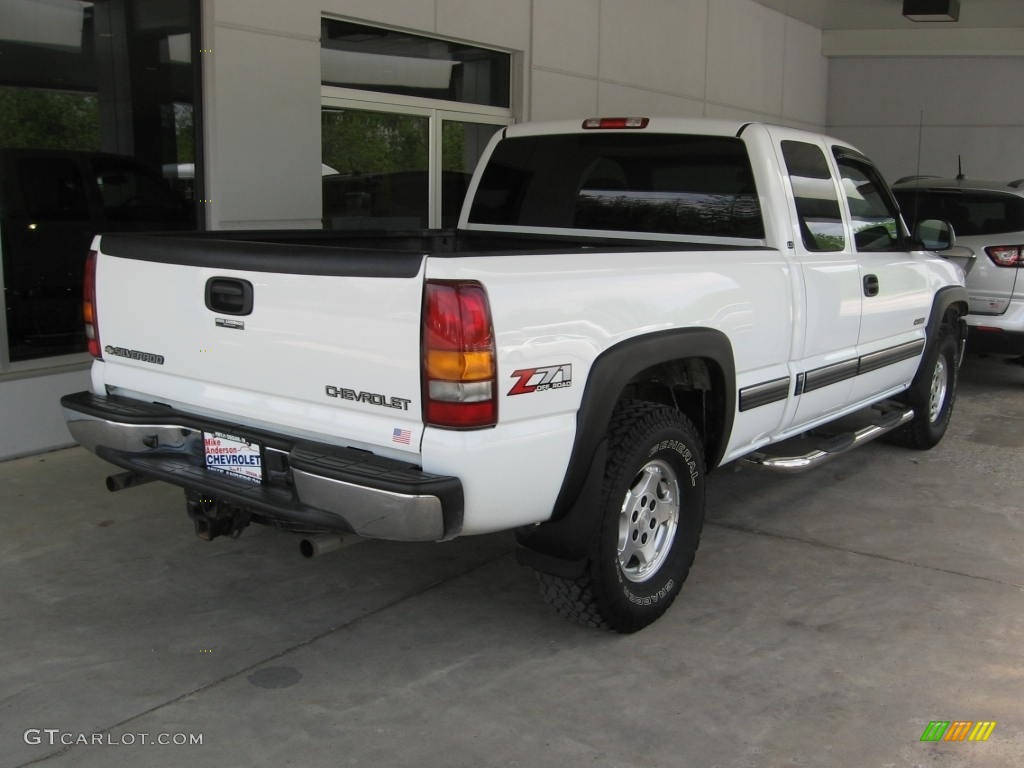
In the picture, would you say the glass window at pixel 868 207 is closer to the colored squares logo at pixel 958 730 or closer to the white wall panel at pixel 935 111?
the colored squares logo at pixel 958 730

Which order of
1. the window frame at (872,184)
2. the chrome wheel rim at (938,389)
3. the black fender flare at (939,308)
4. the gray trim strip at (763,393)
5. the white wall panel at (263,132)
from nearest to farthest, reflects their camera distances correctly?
the gray trim strip at (763,393)
the window frame at (872,184)
the black fender flare at (939,308)
the chrome wheel rim at (938,389)
the white wall panel at (263,132)

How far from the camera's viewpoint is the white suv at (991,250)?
8.71 meters

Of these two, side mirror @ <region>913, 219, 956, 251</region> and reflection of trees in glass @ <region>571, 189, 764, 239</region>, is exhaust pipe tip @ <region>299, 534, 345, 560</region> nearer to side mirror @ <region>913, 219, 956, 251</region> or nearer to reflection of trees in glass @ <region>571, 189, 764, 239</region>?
reflection of trees in glass @ <region>571, 189, 764, 239</region>

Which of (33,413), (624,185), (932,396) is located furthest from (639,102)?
(33,413)

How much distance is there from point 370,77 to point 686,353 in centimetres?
528

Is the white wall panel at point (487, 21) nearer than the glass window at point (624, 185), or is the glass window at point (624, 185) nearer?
the glass window at point (624, 185)

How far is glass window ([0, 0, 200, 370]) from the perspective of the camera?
6336 millimetres

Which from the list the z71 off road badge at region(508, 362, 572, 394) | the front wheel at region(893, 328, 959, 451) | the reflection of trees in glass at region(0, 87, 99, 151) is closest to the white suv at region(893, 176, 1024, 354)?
the front wheel at region(893, 328, 959, 451)

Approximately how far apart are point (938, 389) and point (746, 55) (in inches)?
314

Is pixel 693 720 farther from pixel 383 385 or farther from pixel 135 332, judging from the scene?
pixel 135 332

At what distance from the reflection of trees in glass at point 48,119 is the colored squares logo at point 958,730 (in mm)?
5885

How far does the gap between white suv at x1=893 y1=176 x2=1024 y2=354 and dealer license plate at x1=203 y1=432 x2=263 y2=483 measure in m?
6.94

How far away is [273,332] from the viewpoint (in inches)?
136

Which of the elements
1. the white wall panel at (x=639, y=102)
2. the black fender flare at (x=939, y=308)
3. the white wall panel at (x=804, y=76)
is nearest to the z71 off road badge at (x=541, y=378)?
the black fender flare at (x=939, y=308)
